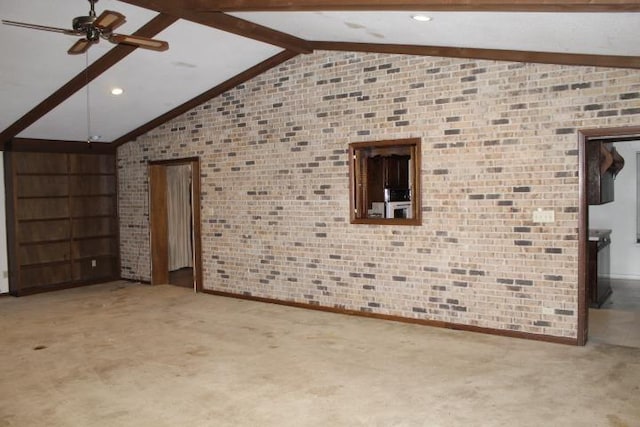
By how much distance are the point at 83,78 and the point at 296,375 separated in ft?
13.4

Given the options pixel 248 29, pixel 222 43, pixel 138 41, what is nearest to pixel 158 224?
pixel 222 43

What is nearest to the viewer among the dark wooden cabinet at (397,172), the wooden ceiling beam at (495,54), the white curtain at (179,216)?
the wooden ceiling beam at (495,54)

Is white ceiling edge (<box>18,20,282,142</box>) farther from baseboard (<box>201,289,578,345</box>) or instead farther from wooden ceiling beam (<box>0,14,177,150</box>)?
baseboard (<box>201,289,578,345</box>)

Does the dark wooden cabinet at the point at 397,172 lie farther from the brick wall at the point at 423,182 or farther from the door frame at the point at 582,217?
the door frame at the point at 582,217

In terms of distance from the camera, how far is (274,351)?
4.91 m

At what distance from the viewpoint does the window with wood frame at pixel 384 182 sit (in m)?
5.77

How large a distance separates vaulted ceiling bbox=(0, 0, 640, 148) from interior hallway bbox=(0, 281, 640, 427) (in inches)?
96.6

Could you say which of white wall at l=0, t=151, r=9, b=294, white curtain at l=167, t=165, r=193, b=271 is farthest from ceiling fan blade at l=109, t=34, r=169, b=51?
white curtain at l=167, t=165, r=193, b=271

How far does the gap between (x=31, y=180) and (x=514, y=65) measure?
6.65 m

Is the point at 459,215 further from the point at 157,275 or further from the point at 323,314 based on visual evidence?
the point at 157,275

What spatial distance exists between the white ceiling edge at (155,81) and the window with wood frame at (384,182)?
5.33ft

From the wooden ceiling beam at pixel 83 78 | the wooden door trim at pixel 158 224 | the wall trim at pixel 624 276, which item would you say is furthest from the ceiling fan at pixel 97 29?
the wall trim at pixel 624 276

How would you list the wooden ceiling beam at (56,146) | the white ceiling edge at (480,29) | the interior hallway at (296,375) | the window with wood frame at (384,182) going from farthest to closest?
the wooden ceiling beam at (56,146) → the window with wood frame at (384,182) → the white ceiling edge at (480,29) → the interior hallway at (296,375)

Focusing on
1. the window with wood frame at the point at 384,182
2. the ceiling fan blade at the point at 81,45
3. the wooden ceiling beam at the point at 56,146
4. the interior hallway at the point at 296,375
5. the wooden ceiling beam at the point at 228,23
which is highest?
the wooden ceiling beam at the point at 228,23
